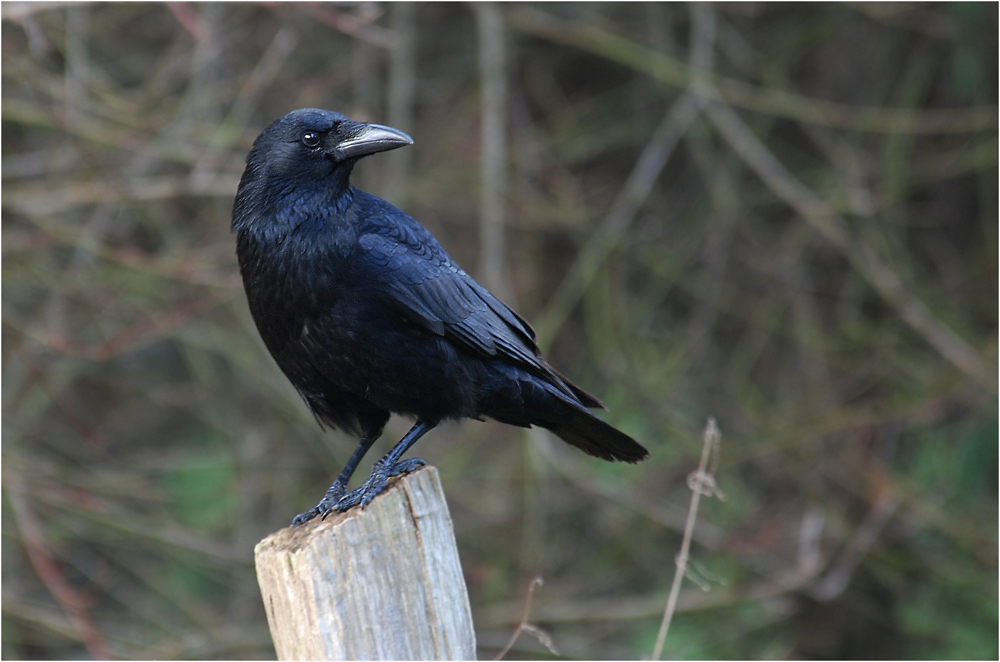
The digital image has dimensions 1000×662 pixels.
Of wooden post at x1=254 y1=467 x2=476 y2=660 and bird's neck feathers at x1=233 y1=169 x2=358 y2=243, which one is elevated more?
bird's neck feathers at x1=233 y1=169 x2=358 y2=243

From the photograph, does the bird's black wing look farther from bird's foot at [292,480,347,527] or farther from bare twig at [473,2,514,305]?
bare twig at [473,2,514,305]

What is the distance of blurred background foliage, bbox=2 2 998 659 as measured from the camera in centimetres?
558

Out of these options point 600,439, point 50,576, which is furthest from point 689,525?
point 50,576

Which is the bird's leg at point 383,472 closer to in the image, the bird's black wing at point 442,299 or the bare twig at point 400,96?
the bird's black wing at point 442,299

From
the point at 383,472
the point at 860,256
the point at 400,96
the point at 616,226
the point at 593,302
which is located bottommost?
the point at 383,472

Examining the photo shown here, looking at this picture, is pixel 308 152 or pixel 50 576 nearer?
pixel 308 152

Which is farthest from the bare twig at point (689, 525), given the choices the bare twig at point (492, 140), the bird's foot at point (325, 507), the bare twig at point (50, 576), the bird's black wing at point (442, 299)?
the bare twig at point (50, 576)

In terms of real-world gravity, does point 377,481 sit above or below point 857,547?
below

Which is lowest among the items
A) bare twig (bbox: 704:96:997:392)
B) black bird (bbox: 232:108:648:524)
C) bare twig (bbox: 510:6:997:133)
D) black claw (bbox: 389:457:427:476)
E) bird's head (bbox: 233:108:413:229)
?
black claw (bbox: 389:457:427:476)

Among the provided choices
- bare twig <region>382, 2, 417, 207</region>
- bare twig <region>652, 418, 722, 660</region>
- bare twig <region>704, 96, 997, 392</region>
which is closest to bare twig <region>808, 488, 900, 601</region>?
bare twig <region>704, 96, 997, 392</region>

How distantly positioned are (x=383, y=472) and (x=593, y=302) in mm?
3266

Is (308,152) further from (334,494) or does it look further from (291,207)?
(334,494)

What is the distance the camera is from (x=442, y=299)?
3.53 metres

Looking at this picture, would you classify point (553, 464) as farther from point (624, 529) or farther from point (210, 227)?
point (210, 227)
